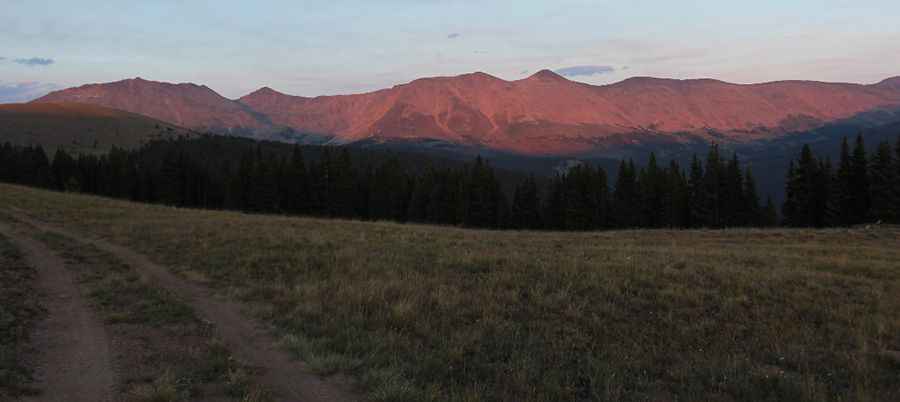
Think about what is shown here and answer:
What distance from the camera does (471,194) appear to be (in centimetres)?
7125

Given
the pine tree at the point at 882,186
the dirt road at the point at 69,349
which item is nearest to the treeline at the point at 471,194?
the pine tree at the point at 882,186

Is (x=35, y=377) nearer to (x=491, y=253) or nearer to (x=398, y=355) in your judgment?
(x=398, y=355)

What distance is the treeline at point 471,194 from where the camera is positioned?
65.4 metres

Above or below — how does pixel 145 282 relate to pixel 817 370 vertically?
above

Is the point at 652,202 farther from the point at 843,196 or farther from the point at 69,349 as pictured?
the point at 69,349

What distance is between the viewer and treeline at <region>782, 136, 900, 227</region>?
52.5m

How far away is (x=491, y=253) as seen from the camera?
657 inches

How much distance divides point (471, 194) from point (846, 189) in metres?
43.5

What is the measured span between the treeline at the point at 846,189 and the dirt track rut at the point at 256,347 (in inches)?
2488

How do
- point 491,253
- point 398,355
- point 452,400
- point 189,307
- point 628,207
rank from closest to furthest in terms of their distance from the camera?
point 452,400
point 398,355
point 189,307
point 491,253
point 628,207

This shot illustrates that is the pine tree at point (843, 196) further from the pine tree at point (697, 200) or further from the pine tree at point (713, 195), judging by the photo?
the pine tree at point (697, 200)

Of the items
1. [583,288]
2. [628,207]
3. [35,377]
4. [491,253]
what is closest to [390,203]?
[628,207]

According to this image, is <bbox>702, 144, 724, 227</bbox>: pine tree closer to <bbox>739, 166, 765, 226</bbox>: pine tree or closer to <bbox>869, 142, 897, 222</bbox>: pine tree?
<bbox>739, 166, 765, 226</bbox>: pine tree

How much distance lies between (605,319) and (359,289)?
5.17m
